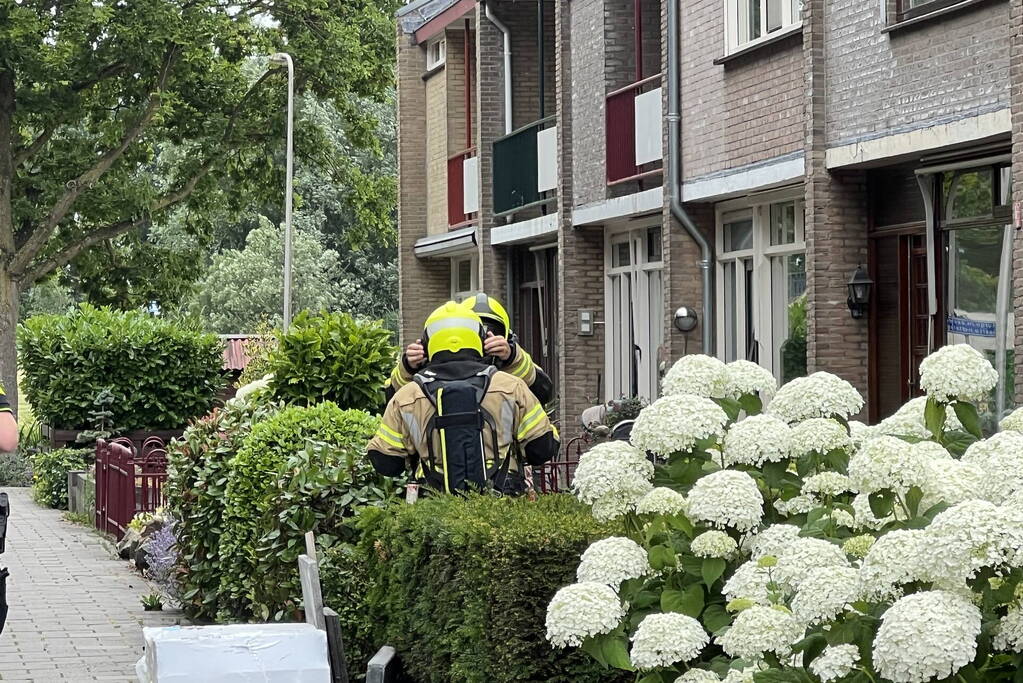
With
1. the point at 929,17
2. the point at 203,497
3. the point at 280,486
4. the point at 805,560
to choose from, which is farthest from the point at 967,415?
the point at 929,17

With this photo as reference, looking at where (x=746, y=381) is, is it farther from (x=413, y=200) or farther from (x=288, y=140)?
(x=288, y=140)

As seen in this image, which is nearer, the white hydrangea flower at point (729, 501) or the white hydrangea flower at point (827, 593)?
the white hydrangea flower at point (827, 593)

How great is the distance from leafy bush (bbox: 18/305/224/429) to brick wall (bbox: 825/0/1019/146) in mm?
14495

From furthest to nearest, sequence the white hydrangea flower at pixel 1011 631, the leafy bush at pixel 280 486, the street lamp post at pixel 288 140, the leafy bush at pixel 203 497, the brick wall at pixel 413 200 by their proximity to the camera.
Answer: the street lamp post at pixel 288 140 < the brick wall at pixel 413 200 < the leafy bush at pixel 203 497 < the leafy bush at pixel 280 486 < the white hydrangea flower at pixel 1011 631

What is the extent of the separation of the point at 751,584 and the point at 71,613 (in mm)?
8389

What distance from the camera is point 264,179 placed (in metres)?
38.8

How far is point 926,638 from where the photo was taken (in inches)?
140

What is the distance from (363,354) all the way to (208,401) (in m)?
13.7

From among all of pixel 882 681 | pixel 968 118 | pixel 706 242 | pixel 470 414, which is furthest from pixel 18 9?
pixel 882 681

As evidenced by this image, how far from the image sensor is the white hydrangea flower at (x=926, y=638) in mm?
3557

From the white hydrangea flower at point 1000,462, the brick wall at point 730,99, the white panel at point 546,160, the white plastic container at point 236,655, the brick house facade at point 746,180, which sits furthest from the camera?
the white panel at point 546,160

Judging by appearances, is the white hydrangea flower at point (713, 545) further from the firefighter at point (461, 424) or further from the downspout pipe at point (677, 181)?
the downspout pipe at point (677, 181)

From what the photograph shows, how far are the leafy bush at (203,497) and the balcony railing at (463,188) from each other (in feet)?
45.9

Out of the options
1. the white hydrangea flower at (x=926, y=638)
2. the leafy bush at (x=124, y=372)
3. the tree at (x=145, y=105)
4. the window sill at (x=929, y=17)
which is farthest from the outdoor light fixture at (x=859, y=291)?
the tree at (x=145, y=105)
